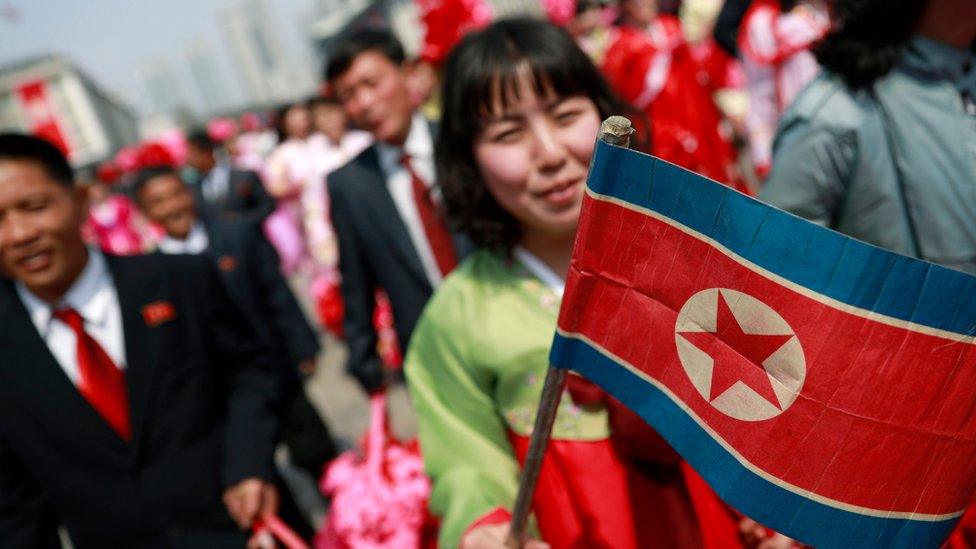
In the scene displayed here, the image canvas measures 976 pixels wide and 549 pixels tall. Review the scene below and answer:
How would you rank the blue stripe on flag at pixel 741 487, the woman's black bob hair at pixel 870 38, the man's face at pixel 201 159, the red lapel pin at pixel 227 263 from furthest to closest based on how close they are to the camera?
the man's face at pixel 201 159, the red lapel pin at pixel 227 263, the woman's black bob hair at pixel 870 38, the blue stripe on flag at pixel 741 487

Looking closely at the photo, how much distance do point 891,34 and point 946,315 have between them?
1.10 meters

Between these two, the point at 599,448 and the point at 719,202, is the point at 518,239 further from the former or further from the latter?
the point at 719,202

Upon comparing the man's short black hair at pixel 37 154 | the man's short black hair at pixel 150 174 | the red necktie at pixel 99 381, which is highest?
the man's short black hair at pixel 37 154

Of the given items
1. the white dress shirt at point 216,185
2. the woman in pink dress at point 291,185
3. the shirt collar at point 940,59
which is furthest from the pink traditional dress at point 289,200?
the shirt collar at point 940,59

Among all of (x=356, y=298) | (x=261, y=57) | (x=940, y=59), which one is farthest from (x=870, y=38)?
(x=261, y=57)

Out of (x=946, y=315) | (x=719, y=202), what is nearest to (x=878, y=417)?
(x=946, y=315)

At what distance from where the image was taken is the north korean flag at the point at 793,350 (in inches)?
30.4

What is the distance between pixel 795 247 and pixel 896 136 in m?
0.96

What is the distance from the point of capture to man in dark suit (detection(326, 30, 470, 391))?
2.54 meters

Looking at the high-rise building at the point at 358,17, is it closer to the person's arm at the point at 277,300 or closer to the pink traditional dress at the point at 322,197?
the pink traditional dress at the point at 322,197

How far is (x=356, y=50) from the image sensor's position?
2.91 metres

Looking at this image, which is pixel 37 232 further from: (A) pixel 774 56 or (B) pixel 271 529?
(A) pixel 774 56

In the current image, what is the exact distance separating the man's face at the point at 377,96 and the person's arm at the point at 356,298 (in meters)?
0.36

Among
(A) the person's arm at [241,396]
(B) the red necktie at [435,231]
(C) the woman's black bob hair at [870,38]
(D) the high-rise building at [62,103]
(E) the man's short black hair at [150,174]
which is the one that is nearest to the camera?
(C) the woman's black bob hair at [870,38]
